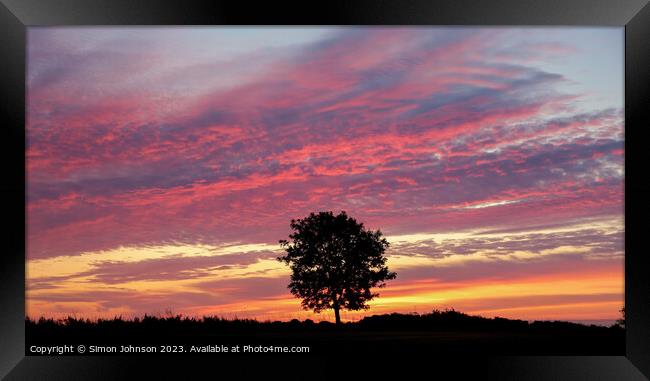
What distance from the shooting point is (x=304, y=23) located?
265 inches

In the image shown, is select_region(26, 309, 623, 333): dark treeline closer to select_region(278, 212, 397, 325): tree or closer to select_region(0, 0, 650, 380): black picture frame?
select_region(0, 0, 650, 380): black picture frame

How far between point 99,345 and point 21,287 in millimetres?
2286

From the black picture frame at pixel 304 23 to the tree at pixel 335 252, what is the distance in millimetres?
10737

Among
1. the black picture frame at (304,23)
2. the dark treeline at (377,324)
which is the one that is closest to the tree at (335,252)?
the dark treeline at (377,324)

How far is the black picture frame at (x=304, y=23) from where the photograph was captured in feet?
20.9

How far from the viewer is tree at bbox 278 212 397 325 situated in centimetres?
1747

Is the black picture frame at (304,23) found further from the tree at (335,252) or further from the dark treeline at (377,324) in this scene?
the tree at (335,252)

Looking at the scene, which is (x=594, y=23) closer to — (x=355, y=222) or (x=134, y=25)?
(x=134, y=25)

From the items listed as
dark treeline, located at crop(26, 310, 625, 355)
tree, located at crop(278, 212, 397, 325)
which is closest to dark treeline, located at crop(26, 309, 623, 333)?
dark treeline, located at crop(26, 310, 625, 355)

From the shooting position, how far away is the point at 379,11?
6488 millimetres

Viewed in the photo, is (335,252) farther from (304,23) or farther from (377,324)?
(304,23)

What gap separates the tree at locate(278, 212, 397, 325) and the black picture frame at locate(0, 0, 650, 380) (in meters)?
10.7

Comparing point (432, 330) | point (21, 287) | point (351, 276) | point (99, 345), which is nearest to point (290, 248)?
point (351, 276)

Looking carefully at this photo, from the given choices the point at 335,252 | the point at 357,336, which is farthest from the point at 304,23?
the point at 335,252
